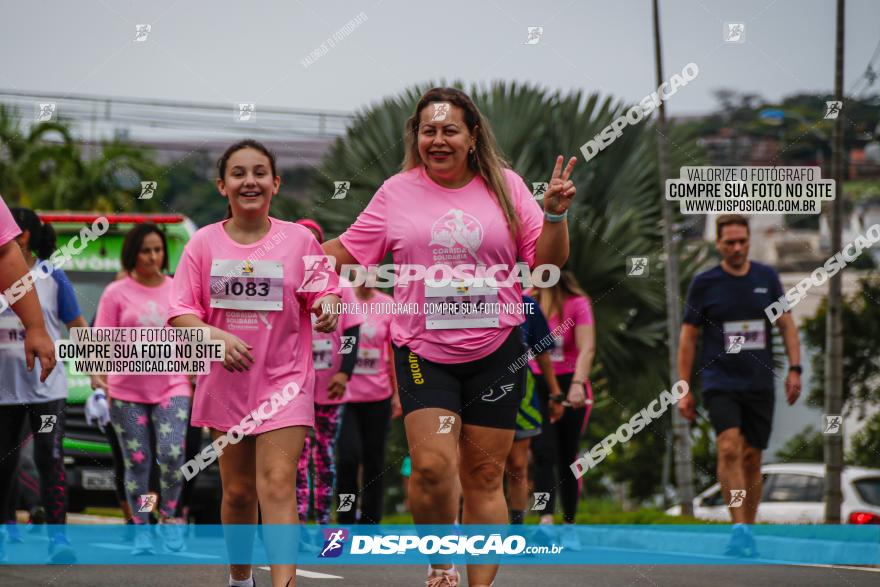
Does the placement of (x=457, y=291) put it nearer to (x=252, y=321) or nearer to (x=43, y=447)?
(x=252, y=321)

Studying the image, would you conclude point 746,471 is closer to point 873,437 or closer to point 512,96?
point 512,96

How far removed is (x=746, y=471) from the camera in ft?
28.4

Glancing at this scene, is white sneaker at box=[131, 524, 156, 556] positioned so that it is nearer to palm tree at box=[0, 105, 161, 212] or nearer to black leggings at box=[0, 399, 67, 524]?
black leggings at box=[0, 399, 67, 524]

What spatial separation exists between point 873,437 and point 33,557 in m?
33.7

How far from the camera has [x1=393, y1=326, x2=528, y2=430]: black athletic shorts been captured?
530 centimetres

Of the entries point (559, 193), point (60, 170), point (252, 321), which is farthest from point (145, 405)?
point (60, 170)

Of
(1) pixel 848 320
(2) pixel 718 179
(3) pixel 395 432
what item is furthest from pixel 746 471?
(1) pixel 848 320

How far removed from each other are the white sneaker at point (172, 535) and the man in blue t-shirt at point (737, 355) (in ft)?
10.4

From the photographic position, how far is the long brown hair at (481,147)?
5531 mm

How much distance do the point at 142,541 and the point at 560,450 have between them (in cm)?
283

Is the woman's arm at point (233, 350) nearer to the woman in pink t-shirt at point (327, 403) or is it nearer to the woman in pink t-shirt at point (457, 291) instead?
the woman in pink t-shirt at point (457, 291)

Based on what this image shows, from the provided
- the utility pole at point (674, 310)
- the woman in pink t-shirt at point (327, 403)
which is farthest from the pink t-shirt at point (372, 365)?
the utility pole at point (674, 310)

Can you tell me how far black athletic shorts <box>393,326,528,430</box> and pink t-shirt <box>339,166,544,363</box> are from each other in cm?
4

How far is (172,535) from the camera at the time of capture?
26.4ft
